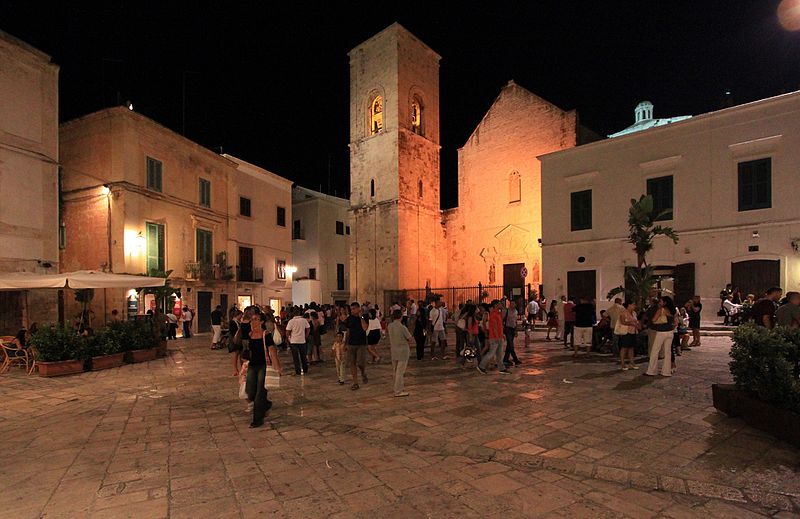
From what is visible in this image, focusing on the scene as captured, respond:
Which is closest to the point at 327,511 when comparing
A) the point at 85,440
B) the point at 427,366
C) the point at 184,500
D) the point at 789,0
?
the point at 184,500

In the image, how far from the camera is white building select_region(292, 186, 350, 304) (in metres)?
32.2

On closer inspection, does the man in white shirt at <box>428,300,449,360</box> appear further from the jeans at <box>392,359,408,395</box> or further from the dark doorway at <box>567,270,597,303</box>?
the dark doorway at <box>567,270,597,303</box>

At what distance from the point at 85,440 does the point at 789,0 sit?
14263 millimetres

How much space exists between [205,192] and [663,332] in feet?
69.4

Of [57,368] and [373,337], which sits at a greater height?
[373,337]

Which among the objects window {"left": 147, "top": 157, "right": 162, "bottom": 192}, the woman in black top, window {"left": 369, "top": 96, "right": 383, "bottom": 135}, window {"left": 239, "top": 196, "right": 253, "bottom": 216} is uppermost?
window {"left": 369, "top": 96, "right": 383, "bottom": 135}

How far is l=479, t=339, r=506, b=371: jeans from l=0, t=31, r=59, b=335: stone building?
14.3 meters

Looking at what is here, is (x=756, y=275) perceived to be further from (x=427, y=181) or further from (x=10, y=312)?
(x=10, y=312)

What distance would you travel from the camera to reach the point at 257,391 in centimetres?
620

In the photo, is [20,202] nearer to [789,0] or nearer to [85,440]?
[85,440]

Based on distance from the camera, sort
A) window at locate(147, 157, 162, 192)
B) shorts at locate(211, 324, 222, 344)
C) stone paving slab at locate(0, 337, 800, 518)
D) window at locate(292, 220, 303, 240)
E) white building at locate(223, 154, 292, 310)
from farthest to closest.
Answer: window at locate(292, 220, 303, 240) → white building at locate(223, 154, 292, 310) → window at locate(147, 157, 162, 192) → shorts at locate(211, 324, 222, 344) → stone paving slab at locate(0, 337, 800, 518)

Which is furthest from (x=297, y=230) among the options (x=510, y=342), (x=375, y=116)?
(x=510, y=342)

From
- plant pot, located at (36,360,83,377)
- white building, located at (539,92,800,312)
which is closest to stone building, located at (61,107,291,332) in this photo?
plant pot, located at (36,360,83,377)

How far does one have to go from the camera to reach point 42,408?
7.26 metres
